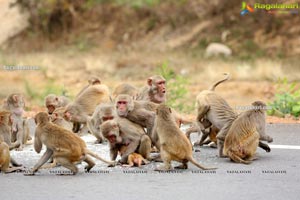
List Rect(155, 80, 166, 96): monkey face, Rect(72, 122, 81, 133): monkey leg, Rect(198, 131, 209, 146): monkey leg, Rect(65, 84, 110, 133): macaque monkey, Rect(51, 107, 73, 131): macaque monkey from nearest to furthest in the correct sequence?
Rect(51, 107, 73, 131): macaque monkey
Rect(198, 131, 209, 146): monkey leg
Rect(155, 80, 166, 96): monkey face
Rect(65, 84, 110, 133): macaque monkey
Rect(72, 122, 81, 133): monkey leg

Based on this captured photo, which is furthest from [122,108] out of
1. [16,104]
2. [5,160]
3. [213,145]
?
[16,104]

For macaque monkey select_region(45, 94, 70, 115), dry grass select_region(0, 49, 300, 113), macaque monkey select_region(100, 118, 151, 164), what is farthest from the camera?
dry grass select_region(0, 49, 300, 113)

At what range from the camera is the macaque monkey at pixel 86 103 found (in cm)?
1408

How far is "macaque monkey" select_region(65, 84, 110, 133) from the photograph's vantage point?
1408 cm

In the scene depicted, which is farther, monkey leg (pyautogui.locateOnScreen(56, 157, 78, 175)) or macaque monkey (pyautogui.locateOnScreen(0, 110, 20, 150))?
macaque monkey (pyautogui.locateOnScreen(0, 110, 20, 150))

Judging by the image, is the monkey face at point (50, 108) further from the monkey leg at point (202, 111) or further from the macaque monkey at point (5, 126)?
the monkey leg at point (202, 111)

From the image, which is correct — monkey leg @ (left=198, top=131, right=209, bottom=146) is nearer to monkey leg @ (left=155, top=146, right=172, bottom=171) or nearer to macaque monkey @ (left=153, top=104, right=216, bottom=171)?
macaque monkey @ (left=153, top=104, right=216, bottom=171)

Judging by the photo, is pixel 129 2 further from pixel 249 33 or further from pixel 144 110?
pixel 144 110

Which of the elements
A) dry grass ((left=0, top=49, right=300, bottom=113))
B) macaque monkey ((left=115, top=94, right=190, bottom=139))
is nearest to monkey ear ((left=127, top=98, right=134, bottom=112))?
macaque monkey ((left=115, top=94, right=190, bottom=139))

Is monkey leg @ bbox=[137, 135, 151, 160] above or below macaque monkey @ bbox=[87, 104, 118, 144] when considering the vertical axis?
below

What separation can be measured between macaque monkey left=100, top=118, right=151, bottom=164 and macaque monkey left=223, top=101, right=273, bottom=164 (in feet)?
3.95

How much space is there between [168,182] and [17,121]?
367 centimetres

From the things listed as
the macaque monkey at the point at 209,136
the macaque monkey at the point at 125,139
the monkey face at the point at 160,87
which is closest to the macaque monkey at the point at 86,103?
the monkey face at the point at 160,87

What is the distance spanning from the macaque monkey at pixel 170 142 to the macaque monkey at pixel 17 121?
2.79m
